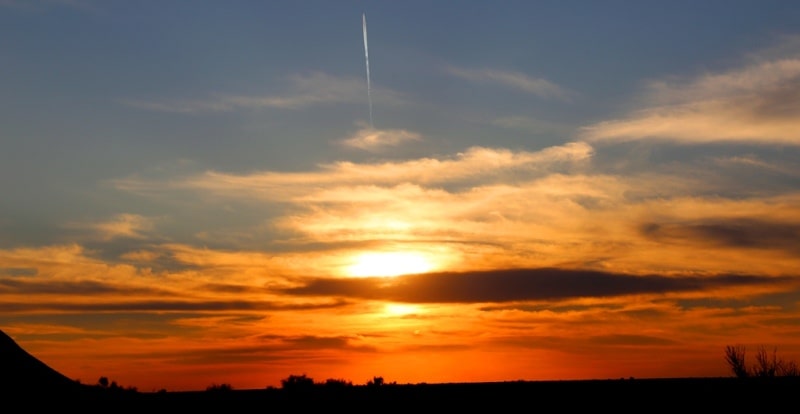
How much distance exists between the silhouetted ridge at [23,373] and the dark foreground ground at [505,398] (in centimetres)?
35

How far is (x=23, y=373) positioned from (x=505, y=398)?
16.1 meters

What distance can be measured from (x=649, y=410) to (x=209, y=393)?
18.4 m

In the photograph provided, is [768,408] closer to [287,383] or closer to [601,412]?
[601,412]

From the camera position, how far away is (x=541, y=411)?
3198cm

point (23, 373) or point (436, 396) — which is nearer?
point (23, 373)

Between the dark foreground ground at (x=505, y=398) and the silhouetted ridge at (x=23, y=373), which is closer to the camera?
the dark foreground ground at (x=505, y=398)

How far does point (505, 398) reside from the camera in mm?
35406

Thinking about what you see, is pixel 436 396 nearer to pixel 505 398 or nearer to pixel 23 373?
pixel 505 398

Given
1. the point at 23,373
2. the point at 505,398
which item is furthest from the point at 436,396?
the point at 23,373

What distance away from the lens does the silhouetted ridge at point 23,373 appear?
109ft

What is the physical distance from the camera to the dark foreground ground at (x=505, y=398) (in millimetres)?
32062

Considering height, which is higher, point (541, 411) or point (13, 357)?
point (13, 357)

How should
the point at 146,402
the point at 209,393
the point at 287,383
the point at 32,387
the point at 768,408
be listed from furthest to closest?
→ the point at 287,383
the point at 209,393
the point at 146,402
the point at 32,387
the point at 768,408

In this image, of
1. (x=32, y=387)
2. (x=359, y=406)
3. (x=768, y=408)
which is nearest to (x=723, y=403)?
(x=768, y=408)
